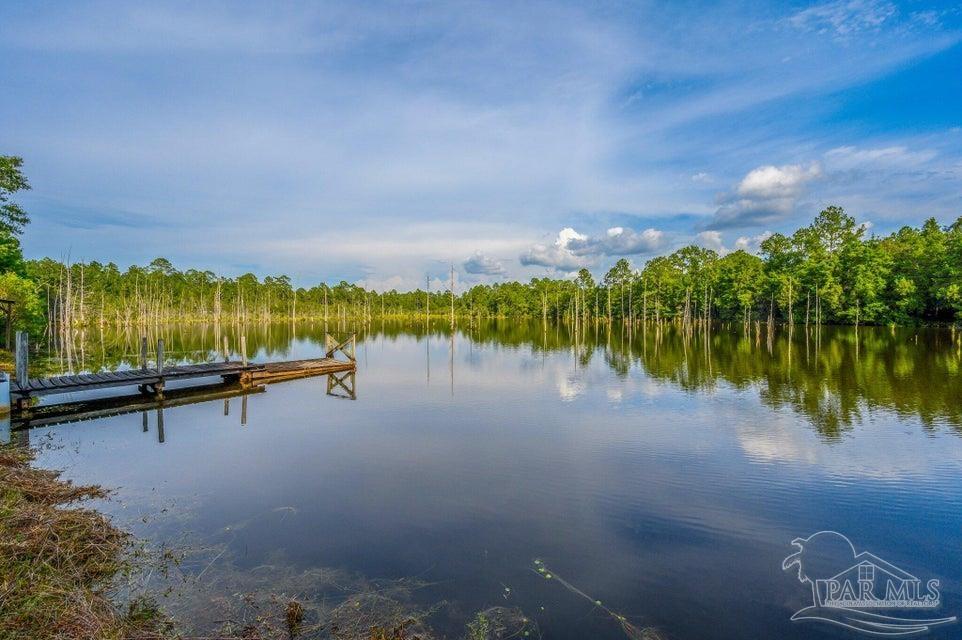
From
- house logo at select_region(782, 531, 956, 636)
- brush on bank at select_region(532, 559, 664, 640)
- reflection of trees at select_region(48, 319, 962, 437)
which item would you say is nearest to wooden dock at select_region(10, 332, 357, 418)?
reflection of trees at select_region(48, 319, 962, 437)

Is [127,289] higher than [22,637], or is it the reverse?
[127,289]

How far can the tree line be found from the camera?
169ft

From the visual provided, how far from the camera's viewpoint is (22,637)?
4.52 meters

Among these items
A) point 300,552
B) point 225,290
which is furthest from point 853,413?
point 225,290

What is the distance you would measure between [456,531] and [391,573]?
1590 mm

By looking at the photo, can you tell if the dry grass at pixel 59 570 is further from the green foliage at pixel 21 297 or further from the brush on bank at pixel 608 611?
the green foliage at pixel 21 297

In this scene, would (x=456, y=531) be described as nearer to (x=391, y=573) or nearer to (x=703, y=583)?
(x=391, y=573)

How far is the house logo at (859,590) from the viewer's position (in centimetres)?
598

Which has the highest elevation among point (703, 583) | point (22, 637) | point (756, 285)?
point (756, 285)

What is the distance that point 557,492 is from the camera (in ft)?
32.8

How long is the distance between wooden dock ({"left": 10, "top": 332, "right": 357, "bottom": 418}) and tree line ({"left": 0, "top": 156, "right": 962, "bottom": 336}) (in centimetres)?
1316

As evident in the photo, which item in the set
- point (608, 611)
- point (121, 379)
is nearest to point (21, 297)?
point (121, 379)

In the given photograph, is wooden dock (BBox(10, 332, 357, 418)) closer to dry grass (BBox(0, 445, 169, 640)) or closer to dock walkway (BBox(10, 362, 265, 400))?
dock walkway (BBox(10, 362, 265, 400))

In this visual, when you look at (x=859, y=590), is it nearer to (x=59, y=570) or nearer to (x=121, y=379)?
(x=59, y=570)
